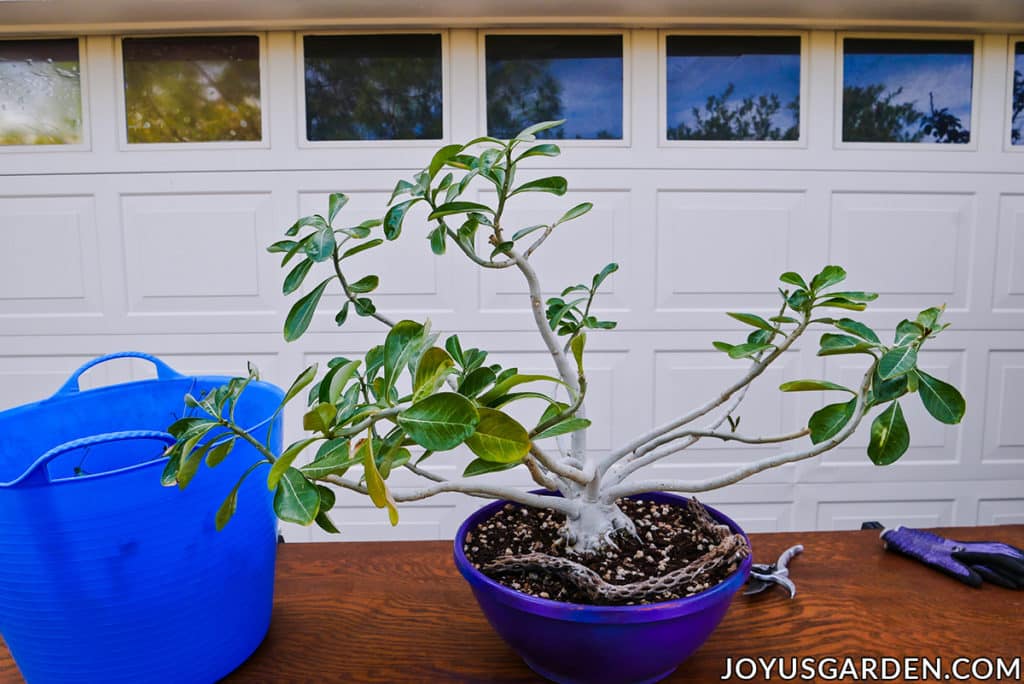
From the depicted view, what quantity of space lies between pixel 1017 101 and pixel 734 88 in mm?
846

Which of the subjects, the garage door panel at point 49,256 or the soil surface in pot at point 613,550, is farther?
Answer: the garage door panel at point 49,256

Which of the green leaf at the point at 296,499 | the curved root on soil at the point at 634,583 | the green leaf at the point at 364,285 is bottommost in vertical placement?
the curved root on soil at the point at 634,583

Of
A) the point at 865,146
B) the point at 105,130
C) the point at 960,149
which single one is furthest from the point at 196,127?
the point at 960,149

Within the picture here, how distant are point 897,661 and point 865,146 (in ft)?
5.44

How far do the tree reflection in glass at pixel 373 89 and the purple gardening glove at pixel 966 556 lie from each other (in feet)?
4.94

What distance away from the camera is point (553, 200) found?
176cm

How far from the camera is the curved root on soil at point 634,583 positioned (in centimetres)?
47

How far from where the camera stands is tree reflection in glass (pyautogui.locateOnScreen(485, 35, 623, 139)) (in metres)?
1.77

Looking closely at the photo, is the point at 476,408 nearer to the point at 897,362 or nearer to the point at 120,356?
the point at 897,362

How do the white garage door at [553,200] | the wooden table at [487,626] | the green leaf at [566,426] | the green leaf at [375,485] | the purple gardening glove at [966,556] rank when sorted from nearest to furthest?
the green leaf at [375,485], the green leaf at [566,426], the wooden table at [487,626], the purple gardening glove at [966,556], the white garage door at [553,200]

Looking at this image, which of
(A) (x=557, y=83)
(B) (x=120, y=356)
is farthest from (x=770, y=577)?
(A) (x=557, y=83)

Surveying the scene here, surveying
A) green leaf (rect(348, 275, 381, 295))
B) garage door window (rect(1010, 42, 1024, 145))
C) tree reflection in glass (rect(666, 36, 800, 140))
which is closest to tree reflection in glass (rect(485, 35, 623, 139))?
tree reflection in glass (rect(666, 36, 800, 140))

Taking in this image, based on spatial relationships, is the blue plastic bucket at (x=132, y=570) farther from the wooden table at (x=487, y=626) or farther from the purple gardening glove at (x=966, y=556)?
the purple gardening glove at (x=966, y=556)


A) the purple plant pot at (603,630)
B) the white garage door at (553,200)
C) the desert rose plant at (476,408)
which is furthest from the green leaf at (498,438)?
the white garage door at (553,200)
